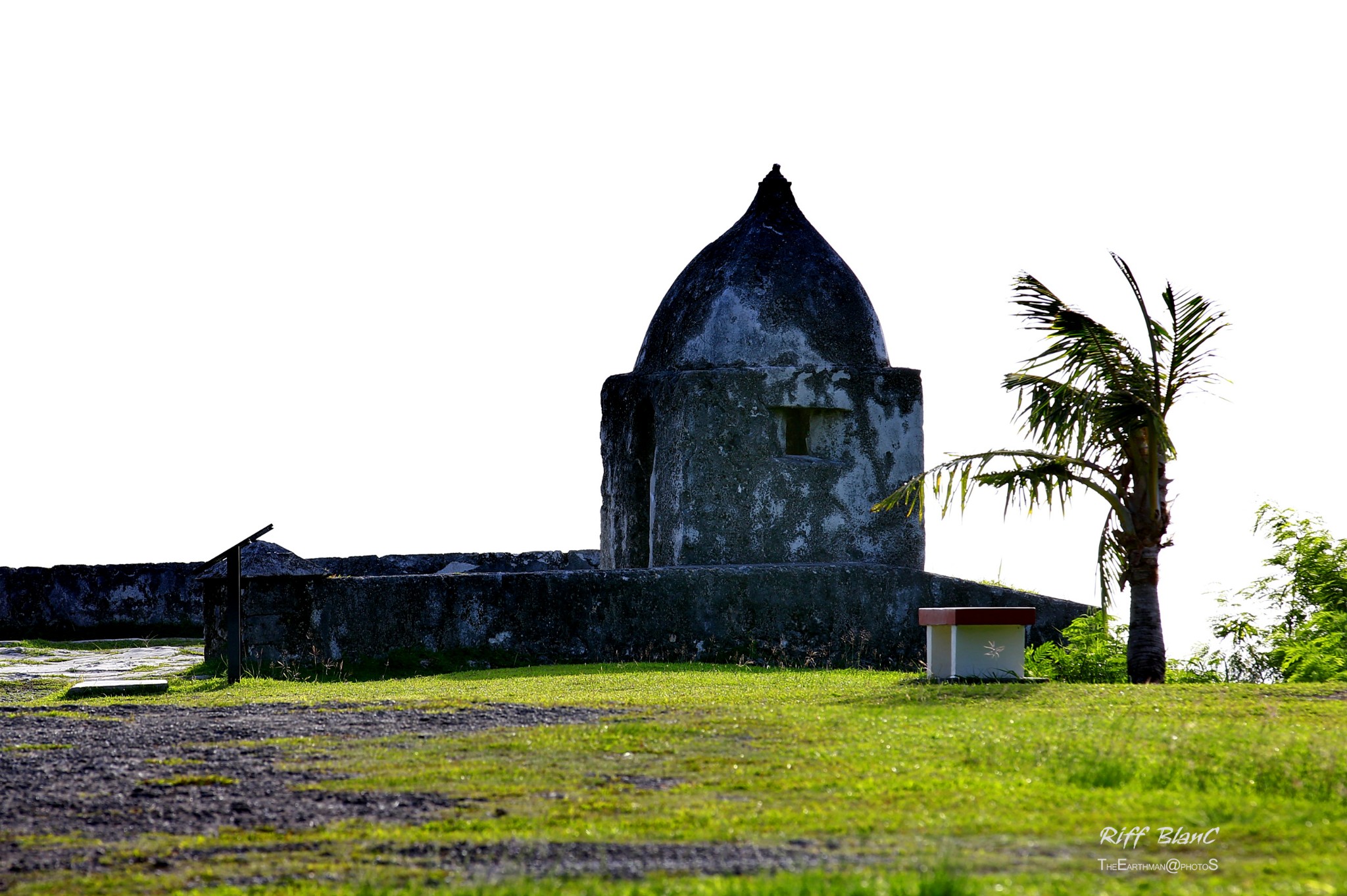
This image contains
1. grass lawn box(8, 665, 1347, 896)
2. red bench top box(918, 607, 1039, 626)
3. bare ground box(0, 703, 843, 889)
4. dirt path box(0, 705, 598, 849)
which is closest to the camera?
grass lawn box(8, 665, 1347, 896)

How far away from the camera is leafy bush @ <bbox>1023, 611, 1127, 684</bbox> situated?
12.4 meters

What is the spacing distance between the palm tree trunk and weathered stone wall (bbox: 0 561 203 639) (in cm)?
1300

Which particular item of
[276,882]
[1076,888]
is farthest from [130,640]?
[1076,888]

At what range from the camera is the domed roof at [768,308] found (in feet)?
50.5

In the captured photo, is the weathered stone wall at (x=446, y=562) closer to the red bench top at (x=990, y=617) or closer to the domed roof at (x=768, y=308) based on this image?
the domed roof at (x=768, y=308)

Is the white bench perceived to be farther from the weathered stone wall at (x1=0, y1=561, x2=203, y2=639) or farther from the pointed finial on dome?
the weathered stone wall at (x1=0, y1=561, x2=203, y2=639)

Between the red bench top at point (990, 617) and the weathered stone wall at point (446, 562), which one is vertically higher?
the weathered stone wall at point (446, 562)

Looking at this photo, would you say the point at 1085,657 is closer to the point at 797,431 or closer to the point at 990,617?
the point at 990,617

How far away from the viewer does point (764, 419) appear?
14.9 metres

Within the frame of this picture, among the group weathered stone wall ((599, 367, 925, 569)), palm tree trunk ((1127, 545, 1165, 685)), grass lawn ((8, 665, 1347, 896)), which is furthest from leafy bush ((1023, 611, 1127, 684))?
grass lawn ((8, 665, 1347, 896))

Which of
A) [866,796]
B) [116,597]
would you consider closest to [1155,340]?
[866,796]

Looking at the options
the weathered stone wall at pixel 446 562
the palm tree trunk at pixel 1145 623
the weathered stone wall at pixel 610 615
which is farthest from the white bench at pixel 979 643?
the weathered stone wall at pixel 446 562

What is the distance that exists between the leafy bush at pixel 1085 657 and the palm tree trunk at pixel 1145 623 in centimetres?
75

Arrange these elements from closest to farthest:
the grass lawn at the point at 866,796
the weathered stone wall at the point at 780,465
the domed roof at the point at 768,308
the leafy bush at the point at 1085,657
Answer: the grass lawn at the point at 866,796 < the leafy bush at the point at 1085,657 < the weathered stone wall at the point at 780,465 < the domed roof at the point at 768,308
